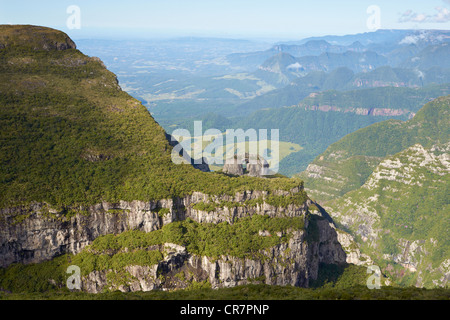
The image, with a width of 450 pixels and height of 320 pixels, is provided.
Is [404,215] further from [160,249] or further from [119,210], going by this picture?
[119,210]

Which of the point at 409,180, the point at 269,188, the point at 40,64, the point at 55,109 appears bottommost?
the point at 409,180

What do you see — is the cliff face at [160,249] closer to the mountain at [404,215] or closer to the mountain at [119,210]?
the mountain at [119,210]

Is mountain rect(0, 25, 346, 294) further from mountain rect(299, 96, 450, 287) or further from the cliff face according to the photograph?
mountain rect(299, 96, 450, 287)

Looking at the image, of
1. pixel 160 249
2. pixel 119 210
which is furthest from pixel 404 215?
pixel 119 210

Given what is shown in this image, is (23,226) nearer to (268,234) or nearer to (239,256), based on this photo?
(239,256)

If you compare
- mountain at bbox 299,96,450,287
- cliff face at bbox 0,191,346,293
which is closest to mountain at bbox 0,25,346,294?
cliff face at bbox 0,191,346,293

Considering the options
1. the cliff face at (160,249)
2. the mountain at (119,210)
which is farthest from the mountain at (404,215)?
the cliff face at (160,249)
